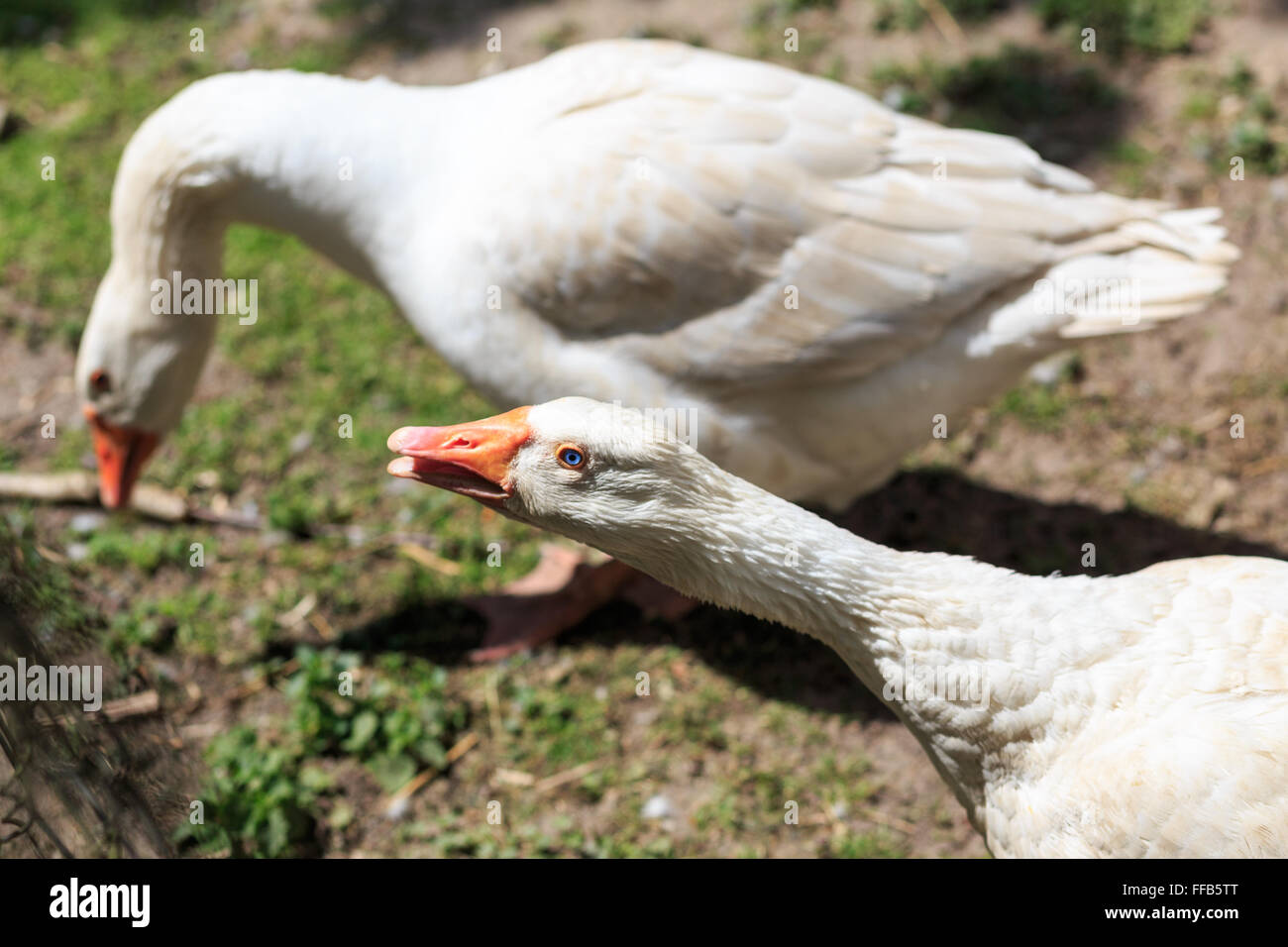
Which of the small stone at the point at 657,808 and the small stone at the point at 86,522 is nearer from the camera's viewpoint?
the small stone at the point at 657,808

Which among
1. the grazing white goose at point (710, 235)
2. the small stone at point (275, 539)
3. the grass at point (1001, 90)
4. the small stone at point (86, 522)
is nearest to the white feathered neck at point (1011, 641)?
the grazing white goose at point (710, 235)

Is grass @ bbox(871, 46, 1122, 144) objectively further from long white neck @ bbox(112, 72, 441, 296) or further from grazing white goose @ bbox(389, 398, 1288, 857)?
grazing white goose @ bbox(389, 398, 1288, 857)

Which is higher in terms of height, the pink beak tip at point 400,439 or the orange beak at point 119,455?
the orange beak at point 119,455

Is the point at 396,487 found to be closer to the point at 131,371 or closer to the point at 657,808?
the point at 131,371

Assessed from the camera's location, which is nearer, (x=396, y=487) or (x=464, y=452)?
(x=464, y=452)

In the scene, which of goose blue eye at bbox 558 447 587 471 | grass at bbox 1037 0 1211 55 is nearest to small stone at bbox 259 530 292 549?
goose blue eye at bbox 558 447 587 471

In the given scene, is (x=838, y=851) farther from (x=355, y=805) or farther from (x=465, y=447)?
(x=465, y=447)

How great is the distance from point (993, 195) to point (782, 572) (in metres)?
1.69

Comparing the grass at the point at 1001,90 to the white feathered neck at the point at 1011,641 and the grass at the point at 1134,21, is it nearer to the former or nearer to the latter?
the grass at the point at 1134,21

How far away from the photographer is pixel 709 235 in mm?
3283

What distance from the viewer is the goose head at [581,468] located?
2.29 metres

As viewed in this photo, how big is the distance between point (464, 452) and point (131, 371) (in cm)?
227

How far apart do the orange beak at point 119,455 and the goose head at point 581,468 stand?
7.38ft

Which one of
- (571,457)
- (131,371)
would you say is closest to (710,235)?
(571,457)
